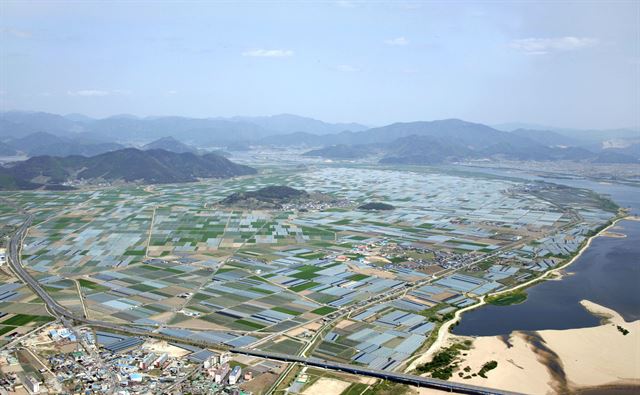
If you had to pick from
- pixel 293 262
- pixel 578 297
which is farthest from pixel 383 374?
pixel 293 262

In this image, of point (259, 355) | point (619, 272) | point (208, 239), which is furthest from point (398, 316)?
point (208, 239)

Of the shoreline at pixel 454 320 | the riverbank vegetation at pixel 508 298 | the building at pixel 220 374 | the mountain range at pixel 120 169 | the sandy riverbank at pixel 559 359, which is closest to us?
the building at pixel 220 374

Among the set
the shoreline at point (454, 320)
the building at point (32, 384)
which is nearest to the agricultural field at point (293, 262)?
the shoreline at point (454, 320)

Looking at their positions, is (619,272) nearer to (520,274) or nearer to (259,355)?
(520,274)

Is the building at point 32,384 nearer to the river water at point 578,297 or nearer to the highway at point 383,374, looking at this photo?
the highway at point 383,374

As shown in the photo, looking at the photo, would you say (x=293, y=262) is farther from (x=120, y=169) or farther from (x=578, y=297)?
(x=120, y=169)

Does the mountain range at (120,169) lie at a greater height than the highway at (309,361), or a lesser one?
greater

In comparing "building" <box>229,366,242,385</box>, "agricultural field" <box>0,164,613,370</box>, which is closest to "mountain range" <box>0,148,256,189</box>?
"agricultural field" <box>0,164,613,370</box>
